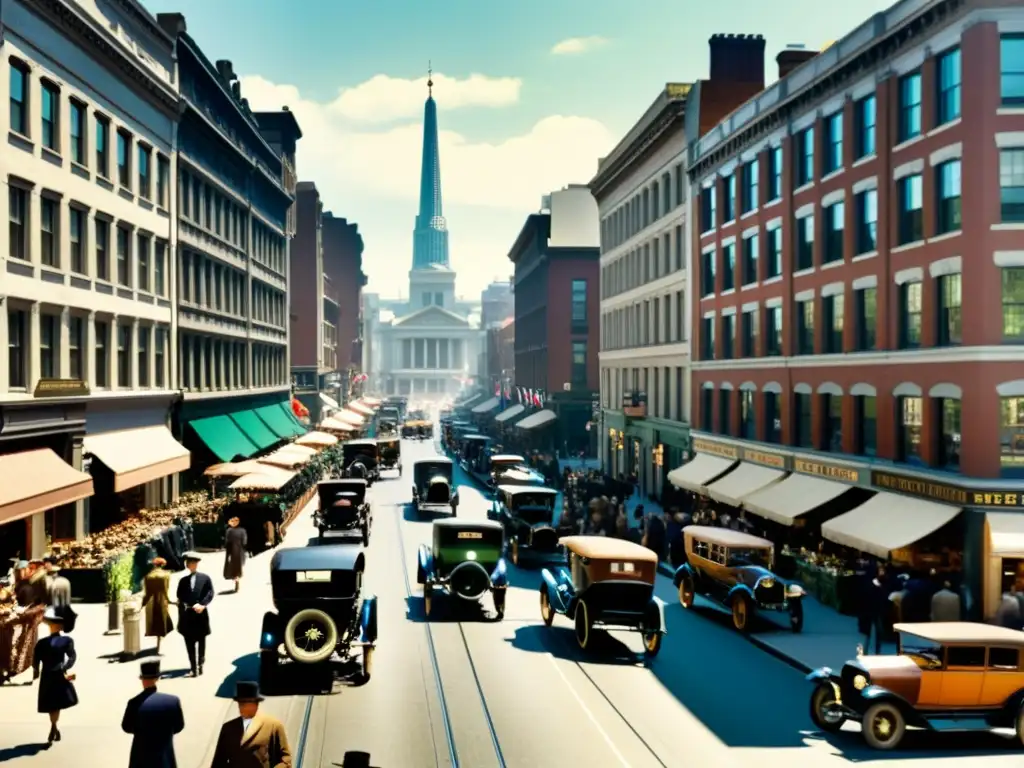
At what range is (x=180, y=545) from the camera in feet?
102

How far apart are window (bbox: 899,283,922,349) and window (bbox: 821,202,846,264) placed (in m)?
4.15

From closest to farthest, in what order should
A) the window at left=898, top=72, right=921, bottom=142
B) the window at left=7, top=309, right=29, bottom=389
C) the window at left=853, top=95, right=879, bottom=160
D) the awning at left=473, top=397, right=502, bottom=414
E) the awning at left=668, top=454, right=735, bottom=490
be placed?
1. the window at left=898, top=72, right=921, bottom=142
2. the window at left=7, top=309, right=29, bottom=389
3. the window at left=853, top=95, right=879, bottom=160
4. the awning at left=668, top=454, right=735, bottom=490
5. the awning at left=473, top=397, right=502, bottom=414

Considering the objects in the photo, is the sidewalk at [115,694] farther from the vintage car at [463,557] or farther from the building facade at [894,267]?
the building facade at [894,267]

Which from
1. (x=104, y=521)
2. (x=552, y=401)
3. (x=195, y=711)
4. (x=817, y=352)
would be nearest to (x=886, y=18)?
(x=817, y=352)

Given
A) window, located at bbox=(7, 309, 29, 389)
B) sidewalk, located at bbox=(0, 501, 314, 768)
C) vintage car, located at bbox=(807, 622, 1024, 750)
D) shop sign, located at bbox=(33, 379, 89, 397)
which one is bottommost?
sidewalk, located at bbox=(0, 501, 314, 768)

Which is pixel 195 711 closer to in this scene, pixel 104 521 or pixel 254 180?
pixel 104 521

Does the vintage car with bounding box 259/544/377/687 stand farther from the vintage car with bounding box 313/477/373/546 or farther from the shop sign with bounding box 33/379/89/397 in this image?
the vintage car with bounding box 313/477/373/546

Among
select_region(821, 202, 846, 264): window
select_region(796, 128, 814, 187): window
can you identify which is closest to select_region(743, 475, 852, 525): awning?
select_region(821, 202, 846, 264): window

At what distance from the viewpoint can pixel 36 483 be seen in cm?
2634

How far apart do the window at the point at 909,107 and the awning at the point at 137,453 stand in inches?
950

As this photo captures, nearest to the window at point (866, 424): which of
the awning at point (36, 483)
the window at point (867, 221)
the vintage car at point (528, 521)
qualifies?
the window at point (867, 221)

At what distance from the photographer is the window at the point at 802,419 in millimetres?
34469

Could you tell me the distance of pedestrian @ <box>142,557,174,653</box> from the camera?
19.1 metres

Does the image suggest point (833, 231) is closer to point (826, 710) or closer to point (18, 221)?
point (826, 710)
